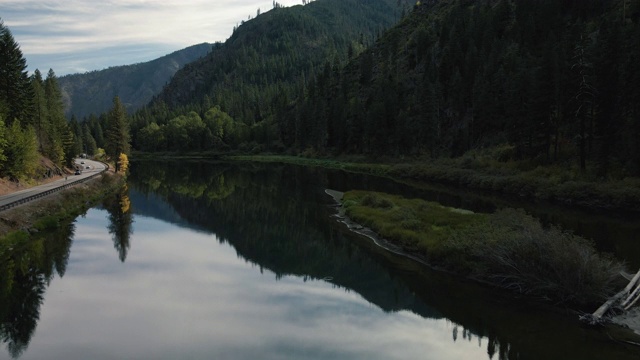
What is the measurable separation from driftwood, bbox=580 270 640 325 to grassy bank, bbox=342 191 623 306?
1.91 ft

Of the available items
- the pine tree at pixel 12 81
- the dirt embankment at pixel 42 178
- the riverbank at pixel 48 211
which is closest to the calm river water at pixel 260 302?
the riverbank at pixel 48 211

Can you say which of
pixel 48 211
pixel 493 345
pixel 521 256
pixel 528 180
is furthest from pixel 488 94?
pixel 493 345

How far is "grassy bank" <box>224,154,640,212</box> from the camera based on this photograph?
1917 inches

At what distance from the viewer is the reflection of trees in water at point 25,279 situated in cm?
2239

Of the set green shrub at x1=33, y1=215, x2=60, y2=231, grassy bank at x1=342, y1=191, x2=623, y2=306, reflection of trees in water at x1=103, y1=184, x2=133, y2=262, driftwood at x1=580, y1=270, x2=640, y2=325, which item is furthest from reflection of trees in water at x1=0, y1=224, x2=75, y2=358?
driftwood at x1=580, y1=270, x2=640, y2=325

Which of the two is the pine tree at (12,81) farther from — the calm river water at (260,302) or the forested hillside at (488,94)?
the forested hillside at (488,94)

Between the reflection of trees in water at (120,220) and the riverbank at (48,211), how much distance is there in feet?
7.88

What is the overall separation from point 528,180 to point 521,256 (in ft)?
132

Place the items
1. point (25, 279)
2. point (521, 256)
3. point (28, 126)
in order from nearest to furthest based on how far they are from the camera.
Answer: point (521, 256) < point (25, 279) < point (28, 126)

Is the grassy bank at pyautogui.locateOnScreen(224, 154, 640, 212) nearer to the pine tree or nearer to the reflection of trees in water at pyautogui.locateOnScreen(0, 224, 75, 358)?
the reflection of trees in water at pyautogui.locateOnScreen(0, 224, 75, 358)

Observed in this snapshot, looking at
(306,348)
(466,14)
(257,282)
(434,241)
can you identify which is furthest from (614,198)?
(466,14)

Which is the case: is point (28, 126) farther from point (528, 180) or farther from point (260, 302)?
point (528, 180)

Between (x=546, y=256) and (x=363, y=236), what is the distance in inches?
738

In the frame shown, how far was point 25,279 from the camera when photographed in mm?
29844
